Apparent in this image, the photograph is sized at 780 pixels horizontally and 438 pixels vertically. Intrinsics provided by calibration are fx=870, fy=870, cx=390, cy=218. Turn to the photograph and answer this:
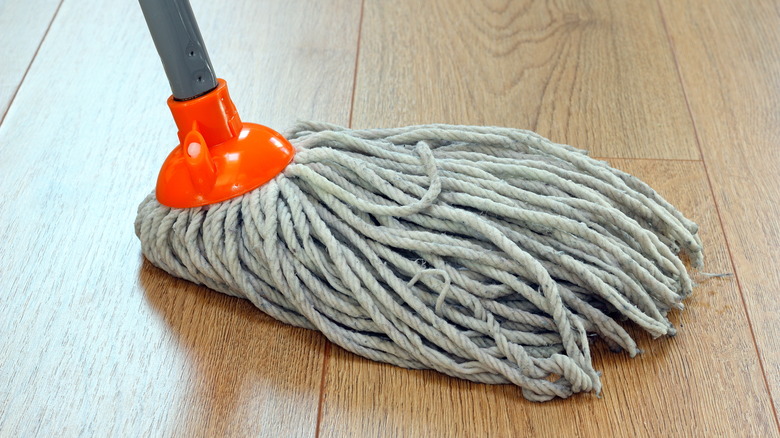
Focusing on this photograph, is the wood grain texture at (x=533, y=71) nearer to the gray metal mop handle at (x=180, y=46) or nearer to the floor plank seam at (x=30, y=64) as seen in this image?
the gray metal mop handle at (x=180, y=46)

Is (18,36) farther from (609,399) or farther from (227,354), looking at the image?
(609,399)

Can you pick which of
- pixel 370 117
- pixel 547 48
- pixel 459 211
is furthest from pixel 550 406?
pixel 547 48

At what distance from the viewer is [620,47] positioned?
1207 millimetres

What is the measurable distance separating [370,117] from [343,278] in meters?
0.35

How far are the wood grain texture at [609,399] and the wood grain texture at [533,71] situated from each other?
303 mm

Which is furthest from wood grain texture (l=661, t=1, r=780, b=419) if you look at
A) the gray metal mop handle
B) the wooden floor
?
the gray metal mop handle

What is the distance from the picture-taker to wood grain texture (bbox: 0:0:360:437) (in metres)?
0.77

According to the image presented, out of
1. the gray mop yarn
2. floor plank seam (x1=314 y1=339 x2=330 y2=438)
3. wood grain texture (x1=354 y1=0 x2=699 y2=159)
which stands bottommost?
wood grain texture (x1=354 y1=0 x2=699 y2=159)

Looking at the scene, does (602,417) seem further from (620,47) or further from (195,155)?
(620,47)

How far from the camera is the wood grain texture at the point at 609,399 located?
743 millimetres

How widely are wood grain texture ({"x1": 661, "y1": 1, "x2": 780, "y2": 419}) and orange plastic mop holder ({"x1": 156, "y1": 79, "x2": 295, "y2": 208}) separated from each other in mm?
482

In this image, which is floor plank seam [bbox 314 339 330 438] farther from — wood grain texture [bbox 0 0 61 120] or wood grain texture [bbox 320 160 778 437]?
wood grain texture [bbox 0 0 61 120]

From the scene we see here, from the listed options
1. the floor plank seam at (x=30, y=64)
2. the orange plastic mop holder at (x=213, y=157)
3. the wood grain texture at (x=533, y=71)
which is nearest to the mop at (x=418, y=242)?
the orange plastic mop holder at (x=213, y=157)

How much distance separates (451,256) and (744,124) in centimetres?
50
